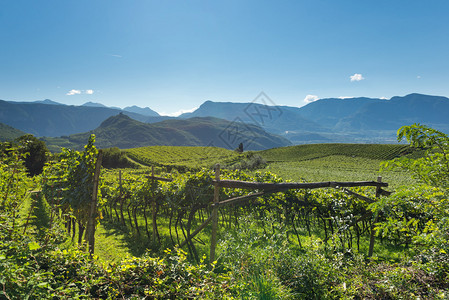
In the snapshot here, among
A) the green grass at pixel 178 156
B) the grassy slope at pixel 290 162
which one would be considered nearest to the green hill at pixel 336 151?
the grassy slope at pixel 290 162

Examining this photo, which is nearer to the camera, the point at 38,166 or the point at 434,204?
the point at 434,204

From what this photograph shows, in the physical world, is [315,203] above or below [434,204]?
below

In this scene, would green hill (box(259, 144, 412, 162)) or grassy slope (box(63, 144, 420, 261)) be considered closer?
grassy slope (box(63, 144, 420, 261))

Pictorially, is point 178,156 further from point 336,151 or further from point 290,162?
point 336,151

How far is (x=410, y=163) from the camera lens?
3311mm

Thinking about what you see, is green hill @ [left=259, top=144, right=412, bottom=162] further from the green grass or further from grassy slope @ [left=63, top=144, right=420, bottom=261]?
the green grass

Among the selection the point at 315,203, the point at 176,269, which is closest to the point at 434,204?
the point at 176,269

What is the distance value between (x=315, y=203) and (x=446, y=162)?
223 inches

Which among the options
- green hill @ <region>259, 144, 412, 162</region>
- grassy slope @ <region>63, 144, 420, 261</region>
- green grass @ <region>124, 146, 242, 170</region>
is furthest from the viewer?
green hill @ <region>259, 144, 412, 162</region>

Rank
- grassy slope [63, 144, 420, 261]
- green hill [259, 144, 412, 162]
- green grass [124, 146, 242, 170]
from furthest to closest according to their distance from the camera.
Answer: green hill [259, 144, 412, 162], green grass [124, 146, 242, 170], grassy slope [63, 144, 420, 261]

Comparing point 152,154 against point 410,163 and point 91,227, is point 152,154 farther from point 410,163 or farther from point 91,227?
point 410,163

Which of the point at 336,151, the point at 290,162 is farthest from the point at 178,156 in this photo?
the point at 336,151

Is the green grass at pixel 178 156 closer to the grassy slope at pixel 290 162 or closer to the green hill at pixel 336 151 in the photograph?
the grassy slope at pixel 290 162

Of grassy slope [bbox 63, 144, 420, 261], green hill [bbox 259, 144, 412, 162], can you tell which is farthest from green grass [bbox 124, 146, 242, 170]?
green hill [bbox 259, 144, 412, 162]
